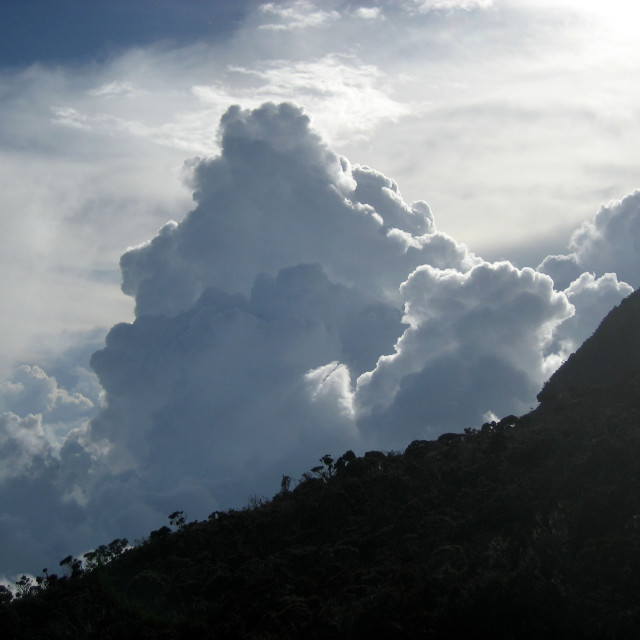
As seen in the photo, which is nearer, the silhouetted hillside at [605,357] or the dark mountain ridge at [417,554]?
the dark mountain ridge at [417,554]

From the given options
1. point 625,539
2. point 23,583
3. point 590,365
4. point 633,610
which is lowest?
point 633,610

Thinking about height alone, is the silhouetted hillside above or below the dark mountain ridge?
above

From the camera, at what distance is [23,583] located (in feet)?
87.3

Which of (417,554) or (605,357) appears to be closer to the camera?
(417,554)

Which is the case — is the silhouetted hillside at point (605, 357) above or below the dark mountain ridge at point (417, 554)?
above

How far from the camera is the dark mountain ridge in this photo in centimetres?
1552

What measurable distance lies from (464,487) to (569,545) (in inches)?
300

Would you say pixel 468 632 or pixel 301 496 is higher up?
pixel 301 496

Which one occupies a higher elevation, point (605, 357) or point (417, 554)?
point (605, 357)

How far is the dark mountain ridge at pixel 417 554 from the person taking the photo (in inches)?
611

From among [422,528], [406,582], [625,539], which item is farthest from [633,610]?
[422,528]

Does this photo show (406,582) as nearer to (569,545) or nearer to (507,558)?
(507,558)

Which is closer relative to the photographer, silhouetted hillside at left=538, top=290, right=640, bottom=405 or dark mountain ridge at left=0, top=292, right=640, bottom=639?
dark mountain ridge at left=0, top=292, right=640, bottom=639

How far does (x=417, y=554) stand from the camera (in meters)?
20.3
